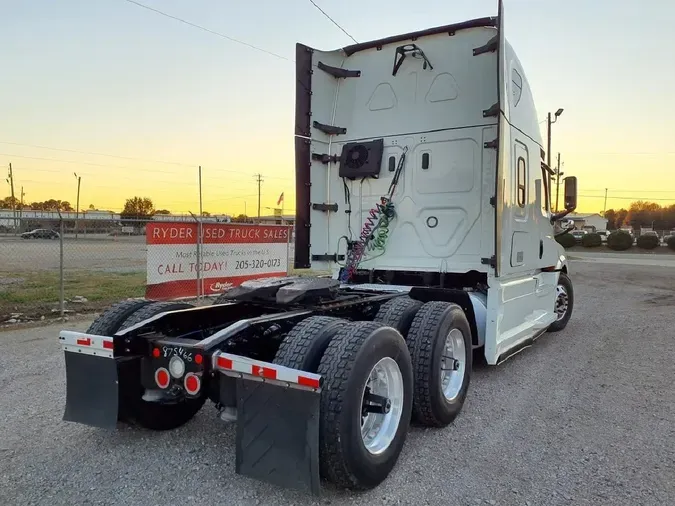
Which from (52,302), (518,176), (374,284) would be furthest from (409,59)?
(52,302)

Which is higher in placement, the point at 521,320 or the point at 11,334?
the point at 521,320

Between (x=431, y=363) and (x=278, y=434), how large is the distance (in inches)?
62.6

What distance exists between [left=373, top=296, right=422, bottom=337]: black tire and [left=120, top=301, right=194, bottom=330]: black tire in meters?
1.62

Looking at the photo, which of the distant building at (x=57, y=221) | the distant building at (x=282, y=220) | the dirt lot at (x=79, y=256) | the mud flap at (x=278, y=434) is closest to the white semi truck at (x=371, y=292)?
the mud flap at (x=278, y=434)

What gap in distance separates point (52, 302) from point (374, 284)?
6.60 m

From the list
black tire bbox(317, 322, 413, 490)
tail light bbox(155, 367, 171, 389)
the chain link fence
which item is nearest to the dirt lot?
the chain link fence

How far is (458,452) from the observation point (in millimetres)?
3600

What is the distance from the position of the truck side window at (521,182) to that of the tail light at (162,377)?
4227 millimetres

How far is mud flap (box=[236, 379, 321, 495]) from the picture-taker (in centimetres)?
267

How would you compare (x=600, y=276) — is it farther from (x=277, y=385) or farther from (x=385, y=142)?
(x=277, y=385)

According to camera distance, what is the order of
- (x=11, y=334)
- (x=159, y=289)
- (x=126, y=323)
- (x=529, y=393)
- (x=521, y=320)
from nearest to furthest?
(x=126, y=323)
(x=529, y=393)
(x=521, y=320)
(x=11, y=334)
(x=159, y=289)

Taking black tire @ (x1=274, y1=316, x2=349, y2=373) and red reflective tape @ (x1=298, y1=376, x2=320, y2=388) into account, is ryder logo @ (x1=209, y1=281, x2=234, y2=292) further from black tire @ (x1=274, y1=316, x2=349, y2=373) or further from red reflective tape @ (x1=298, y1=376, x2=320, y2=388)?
red reflective tape @ (x1=298, y1=376, x2=320, y2=388)

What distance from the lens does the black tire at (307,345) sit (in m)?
2.96

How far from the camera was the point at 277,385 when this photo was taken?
2746 mm
